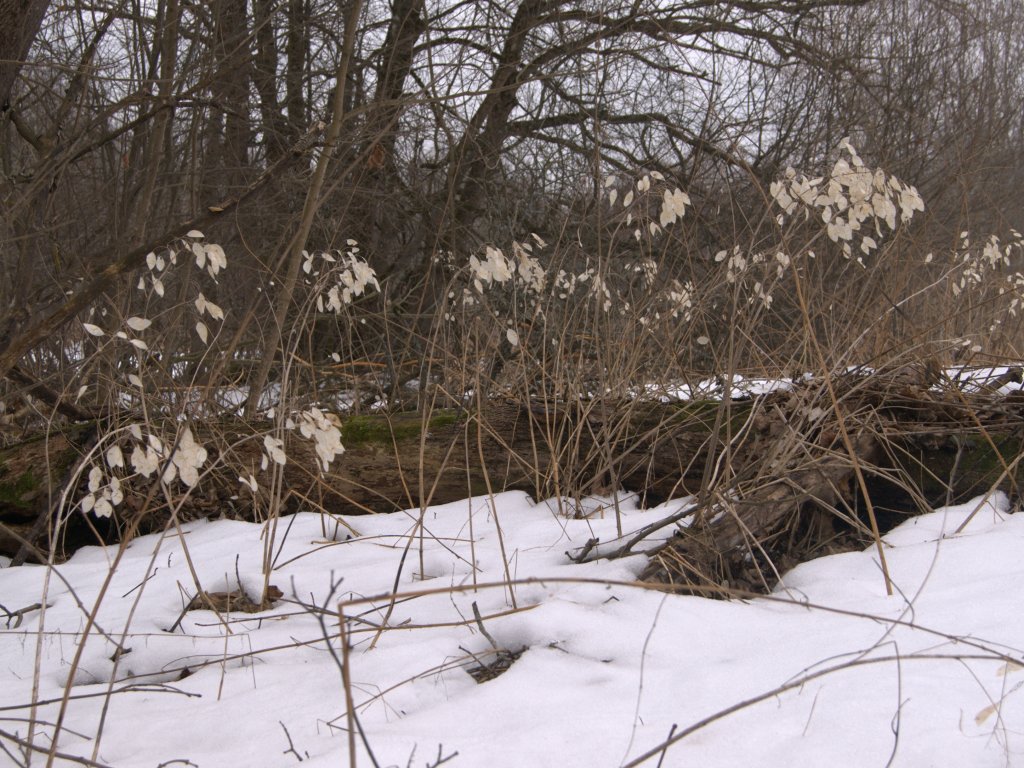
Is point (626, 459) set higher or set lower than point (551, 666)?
higher

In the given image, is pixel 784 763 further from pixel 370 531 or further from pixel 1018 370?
pixel 1018 370

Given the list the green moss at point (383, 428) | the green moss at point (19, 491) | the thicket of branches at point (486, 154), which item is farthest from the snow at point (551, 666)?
the thicket of branches at point (486, 154)

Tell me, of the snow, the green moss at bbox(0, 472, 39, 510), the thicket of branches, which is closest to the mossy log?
the green moss at bbox(0, 472, 39, 510)

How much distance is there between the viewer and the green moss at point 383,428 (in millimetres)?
3492

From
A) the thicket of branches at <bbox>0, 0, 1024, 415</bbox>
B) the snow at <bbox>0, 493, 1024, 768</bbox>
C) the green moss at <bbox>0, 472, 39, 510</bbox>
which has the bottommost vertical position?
the green moss at <bbox>0, 472, 39, 510</bbox>

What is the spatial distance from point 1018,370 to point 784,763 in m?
2.35

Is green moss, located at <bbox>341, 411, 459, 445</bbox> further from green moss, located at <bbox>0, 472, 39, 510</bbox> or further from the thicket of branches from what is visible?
green moss, located at <bbox>0, 472, 39, 510</bbox>

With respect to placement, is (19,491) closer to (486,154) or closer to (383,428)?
(383,428)

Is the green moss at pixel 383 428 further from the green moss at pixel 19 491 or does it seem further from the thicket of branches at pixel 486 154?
the green moss at pixel 19 491

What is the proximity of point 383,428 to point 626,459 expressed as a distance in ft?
3.44

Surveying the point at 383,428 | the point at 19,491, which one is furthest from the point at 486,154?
the point at 19,491

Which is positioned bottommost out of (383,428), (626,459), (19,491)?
(19,491)

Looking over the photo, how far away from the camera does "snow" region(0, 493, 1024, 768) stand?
142 cm

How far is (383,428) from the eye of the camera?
3.53 m
